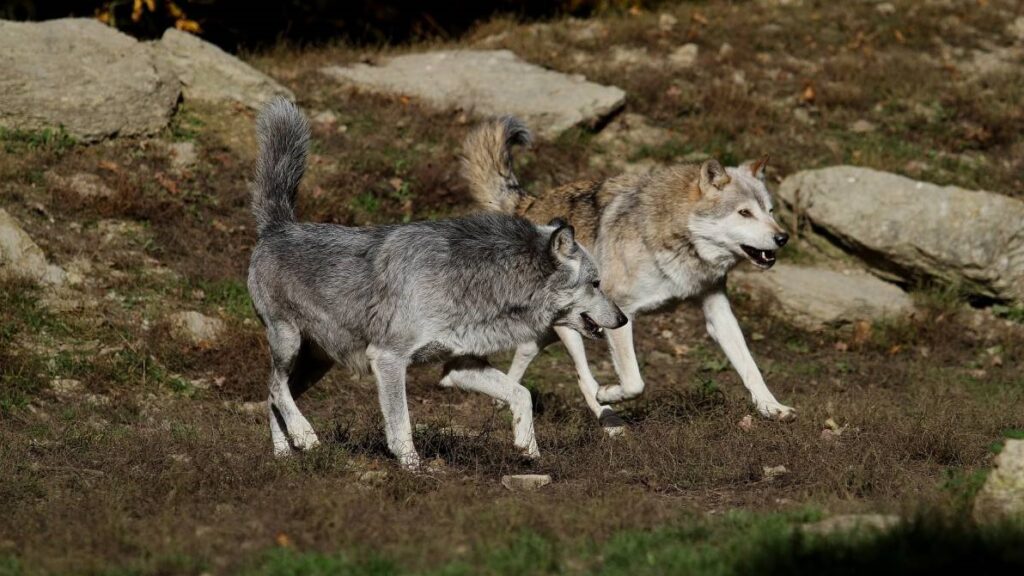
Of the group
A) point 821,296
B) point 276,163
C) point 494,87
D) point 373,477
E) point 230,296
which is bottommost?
point 230,296

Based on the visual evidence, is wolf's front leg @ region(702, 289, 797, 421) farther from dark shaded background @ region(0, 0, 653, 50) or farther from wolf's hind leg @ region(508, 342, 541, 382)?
dark shaded background @ region(0, 0, 653, 50)

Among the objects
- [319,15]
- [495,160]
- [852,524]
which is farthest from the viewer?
[319,15]

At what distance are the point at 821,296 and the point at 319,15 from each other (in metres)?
9.80

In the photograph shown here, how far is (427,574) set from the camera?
509cm

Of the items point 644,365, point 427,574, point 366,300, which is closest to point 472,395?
point 644,365

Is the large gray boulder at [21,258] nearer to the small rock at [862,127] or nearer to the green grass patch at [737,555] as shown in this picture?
the green grass patch at [737,555]

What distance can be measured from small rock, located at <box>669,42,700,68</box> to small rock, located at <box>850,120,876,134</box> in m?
2.37

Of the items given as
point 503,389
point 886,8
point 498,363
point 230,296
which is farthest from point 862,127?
point 503,389

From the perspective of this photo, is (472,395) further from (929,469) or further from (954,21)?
(954,21)

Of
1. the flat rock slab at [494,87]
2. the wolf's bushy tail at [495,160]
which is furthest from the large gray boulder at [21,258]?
the flat rock slab at [494,87]

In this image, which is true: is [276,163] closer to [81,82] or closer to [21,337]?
[21,337]

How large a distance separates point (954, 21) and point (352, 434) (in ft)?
46.8

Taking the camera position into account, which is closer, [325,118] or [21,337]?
[21,337]

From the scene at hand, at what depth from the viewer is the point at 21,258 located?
34.6 ft
